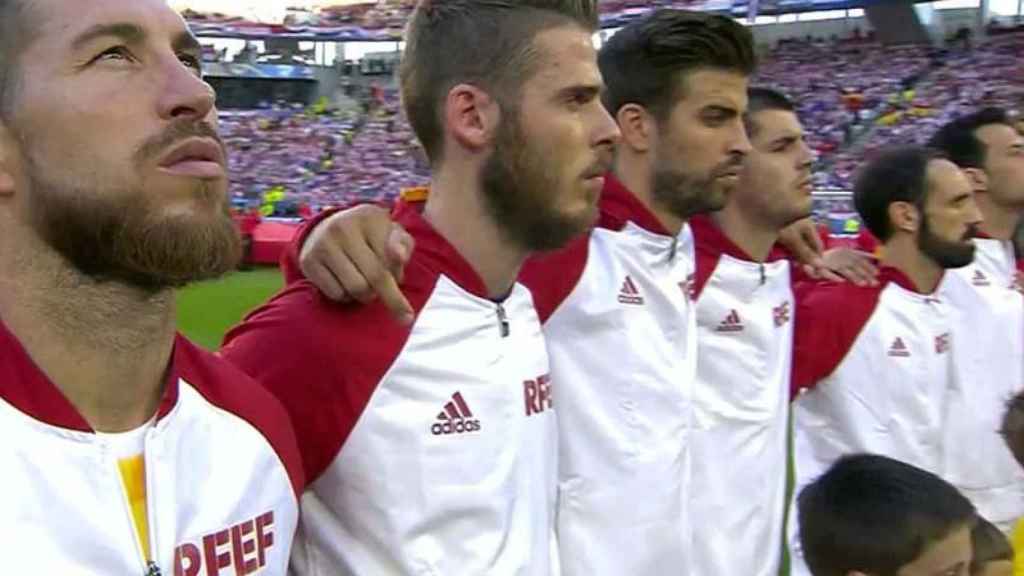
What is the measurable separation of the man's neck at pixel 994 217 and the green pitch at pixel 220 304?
7362mm

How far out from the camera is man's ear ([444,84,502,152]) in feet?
7.11

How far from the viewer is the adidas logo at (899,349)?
375 centimetres

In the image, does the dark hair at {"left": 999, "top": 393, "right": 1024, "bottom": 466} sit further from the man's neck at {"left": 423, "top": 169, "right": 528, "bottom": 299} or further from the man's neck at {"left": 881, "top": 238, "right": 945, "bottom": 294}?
the man's neck at {"left": 423, "top": 169, "right": 528, "bottom": 299}

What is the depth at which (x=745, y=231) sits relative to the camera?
10.8 feet

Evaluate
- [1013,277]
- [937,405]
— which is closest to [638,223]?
[937,405]

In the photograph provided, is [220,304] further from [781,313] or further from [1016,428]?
[1016,428]

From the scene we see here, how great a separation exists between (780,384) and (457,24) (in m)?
1.43

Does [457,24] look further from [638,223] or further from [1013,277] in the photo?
[1013,277]

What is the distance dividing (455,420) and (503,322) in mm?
250

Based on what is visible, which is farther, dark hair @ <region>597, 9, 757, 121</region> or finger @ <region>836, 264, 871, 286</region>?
finger @ <region>836, 264, 871, 286</region>

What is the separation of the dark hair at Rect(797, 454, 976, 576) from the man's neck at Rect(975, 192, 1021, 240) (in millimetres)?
2517

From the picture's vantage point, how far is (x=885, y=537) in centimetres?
216

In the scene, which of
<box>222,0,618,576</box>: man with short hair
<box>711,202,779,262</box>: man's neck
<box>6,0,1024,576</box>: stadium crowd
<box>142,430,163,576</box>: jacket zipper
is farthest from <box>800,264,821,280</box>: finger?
<box>142,430,163,576</box>: jacket zipper

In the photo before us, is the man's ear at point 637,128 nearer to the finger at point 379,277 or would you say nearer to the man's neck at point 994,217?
the finger at point 379,277
